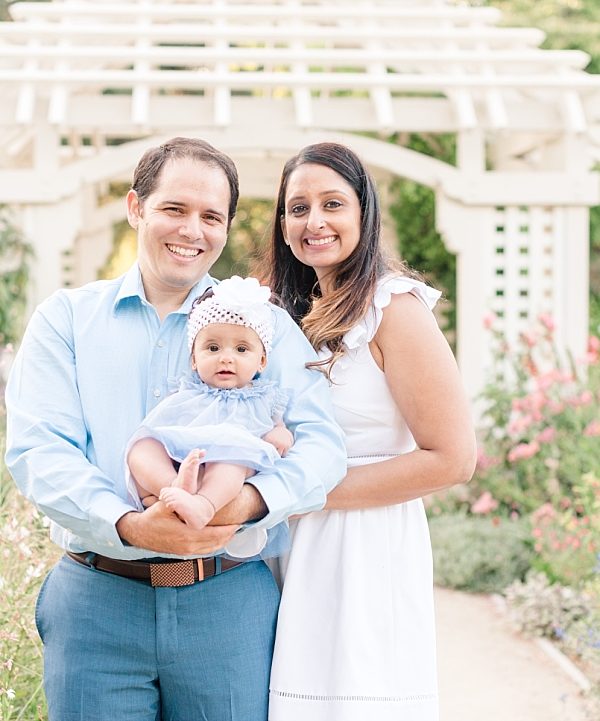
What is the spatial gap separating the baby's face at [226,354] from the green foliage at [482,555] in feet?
13.4

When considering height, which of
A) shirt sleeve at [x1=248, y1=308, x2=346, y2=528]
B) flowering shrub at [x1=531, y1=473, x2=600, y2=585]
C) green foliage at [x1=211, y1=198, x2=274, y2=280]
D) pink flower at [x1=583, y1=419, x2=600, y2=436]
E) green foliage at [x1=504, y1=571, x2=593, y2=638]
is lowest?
green foliage at [x1=504, y1=571, x2=593, y2=638]

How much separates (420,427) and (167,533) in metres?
0.66

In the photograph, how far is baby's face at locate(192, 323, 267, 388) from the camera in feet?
7.18

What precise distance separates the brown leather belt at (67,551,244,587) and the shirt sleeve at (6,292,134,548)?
0.28 ft

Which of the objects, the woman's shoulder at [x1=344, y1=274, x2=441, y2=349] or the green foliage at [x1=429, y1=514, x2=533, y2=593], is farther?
the green foliage at [x1=429, y1=514, x2=533, y2=593]

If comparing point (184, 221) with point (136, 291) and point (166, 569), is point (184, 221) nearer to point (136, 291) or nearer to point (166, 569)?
point (136, 291)

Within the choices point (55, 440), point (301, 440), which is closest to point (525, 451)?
point (301, 440)

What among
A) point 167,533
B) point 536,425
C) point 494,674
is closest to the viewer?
point 167,533

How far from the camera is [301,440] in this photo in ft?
7.21

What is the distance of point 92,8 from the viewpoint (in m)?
7.56

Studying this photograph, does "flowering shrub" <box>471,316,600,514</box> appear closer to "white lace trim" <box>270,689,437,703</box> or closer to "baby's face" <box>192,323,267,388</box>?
"white lace trim" <box>270,689,437,703</box>

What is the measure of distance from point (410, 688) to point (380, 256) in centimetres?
100

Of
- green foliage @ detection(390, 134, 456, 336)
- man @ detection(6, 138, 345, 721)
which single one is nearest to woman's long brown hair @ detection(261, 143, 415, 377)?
man @ detection(6, 138, 345, 721)

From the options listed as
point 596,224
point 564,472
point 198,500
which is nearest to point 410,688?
point 198,500
